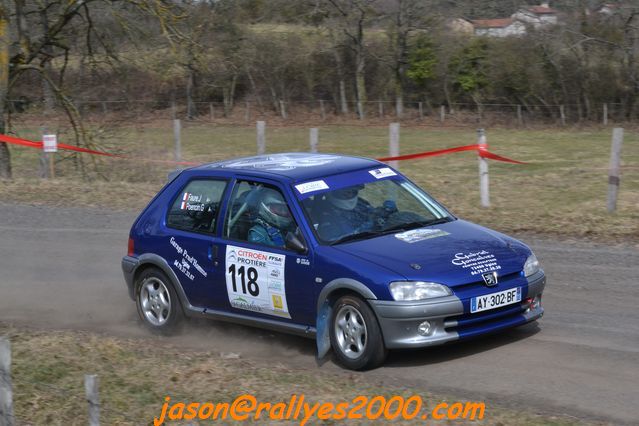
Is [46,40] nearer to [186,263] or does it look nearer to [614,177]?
[614,177]

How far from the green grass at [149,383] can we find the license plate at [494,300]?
0.84 m

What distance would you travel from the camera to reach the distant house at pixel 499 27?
44.6m

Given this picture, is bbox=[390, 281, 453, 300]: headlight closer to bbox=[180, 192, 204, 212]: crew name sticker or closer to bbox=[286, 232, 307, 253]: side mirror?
bbox=[286, 232, 307, 253]: side mirror

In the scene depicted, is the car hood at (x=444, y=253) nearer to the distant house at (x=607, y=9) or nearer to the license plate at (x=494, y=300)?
the license plate at (x=494, y=300)

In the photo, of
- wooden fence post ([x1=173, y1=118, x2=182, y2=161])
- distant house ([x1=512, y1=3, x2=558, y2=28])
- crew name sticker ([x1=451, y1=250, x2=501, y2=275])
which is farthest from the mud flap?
distant house ([x1=512, y1=3, x2=558, y2=28])

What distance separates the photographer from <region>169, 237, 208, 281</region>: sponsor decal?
820 centimetres

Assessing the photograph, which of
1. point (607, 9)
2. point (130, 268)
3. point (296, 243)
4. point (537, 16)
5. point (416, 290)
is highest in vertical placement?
point (607, 9)

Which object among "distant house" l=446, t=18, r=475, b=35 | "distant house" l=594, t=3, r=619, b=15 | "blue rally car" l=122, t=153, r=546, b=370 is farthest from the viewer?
"distant house" l=446, t=18, r=475, b=35

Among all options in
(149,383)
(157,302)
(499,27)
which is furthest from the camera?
(499,27)

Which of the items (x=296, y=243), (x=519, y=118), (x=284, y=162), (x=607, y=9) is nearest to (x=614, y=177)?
(x=284, y=162)

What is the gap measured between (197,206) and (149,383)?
2090mm

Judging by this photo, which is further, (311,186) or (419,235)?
(311,186)

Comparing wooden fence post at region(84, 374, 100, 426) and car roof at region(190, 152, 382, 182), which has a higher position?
car roof at region(190, 152, 382, 182)

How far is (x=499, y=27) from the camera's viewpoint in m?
46.7
